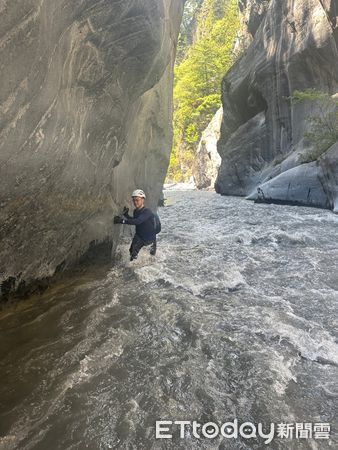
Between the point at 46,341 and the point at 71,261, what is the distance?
9.92 feet

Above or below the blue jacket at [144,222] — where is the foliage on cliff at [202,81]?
above

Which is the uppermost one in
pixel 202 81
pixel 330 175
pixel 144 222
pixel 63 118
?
pixel 202 81

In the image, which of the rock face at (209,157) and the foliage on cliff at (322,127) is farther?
the rock face at (209,157)

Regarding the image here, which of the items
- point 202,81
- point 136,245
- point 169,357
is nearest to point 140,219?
point 136,245

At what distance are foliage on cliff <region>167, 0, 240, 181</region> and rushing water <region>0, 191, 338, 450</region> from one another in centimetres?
5023

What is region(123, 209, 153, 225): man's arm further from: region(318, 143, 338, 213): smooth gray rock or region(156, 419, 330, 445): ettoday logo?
region(318, 143, 338, 213): smooth gray rock

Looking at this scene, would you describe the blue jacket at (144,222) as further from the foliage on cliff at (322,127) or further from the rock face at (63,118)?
the foliage on cliff at (322,127)

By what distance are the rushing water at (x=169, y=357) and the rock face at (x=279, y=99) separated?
44.5 ft

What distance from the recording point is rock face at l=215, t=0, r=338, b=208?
22359mm

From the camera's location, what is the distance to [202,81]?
5553cm

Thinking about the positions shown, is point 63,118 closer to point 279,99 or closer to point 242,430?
point 242,430

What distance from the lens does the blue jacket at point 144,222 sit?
8.52 m

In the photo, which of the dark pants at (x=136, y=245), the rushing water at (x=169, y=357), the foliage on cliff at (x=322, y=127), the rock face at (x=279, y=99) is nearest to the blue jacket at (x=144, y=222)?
the dark pants at (x=136, y=245)

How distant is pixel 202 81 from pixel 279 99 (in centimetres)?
2929
